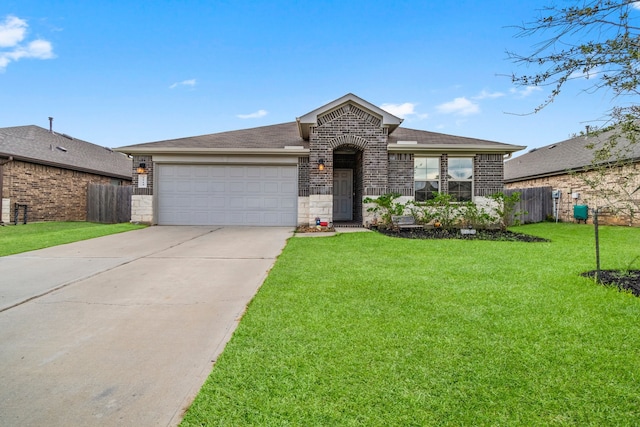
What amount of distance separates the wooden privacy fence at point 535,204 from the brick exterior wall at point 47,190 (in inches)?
873

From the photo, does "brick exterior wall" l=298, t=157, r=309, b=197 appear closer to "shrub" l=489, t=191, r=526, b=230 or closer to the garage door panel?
the garage door panel

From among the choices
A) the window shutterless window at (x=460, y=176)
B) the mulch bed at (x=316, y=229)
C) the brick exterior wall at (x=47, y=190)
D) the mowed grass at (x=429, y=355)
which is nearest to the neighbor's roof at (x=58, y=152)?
the brick exterior wall at (x=47, y=190)

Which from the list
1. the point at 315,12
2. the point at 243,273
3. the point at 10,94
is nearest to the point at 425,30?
the point at 315,12

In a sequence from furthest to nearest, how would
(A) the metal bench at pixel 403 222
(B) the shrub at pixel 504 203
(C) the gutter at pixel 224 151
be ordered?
(C) the gutter at pixel 224 151, (A) the metal bench at pixel 403 222, (B) the shrub at pixel 504 203

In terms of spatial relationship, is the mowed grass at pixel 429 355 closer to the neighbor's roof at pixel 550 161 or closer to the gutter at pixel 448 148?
the gutter at pixel 448 148

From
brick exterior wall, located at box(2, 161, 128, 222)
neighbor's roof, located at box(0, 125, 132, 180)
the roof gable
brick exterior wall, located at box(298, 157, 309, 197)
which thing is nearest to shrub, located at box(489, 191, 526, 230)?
the roof gable

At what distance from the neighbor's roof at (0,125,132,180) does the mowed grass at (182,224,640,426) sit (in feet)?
52.6

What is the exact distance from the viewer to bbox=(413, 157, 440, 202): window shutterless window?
12.7m

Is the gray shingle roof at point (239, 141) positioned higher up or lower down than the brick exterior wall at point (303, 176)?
higher up

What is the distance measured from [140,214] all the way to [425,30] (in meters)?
12.2

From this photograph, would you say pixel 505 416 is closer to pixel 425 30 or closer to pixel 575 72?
pixel 575 72

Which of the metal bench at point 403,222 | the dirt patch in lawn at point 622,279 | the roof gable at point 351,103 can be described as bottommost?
the dirt patch in lawn at point 622,279

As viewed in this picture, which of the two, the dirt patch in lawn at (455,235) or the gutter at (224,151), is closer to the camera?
the dirt patch in lawn at (455,235)

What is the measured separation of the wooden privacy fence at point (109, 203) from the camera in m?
15.6
